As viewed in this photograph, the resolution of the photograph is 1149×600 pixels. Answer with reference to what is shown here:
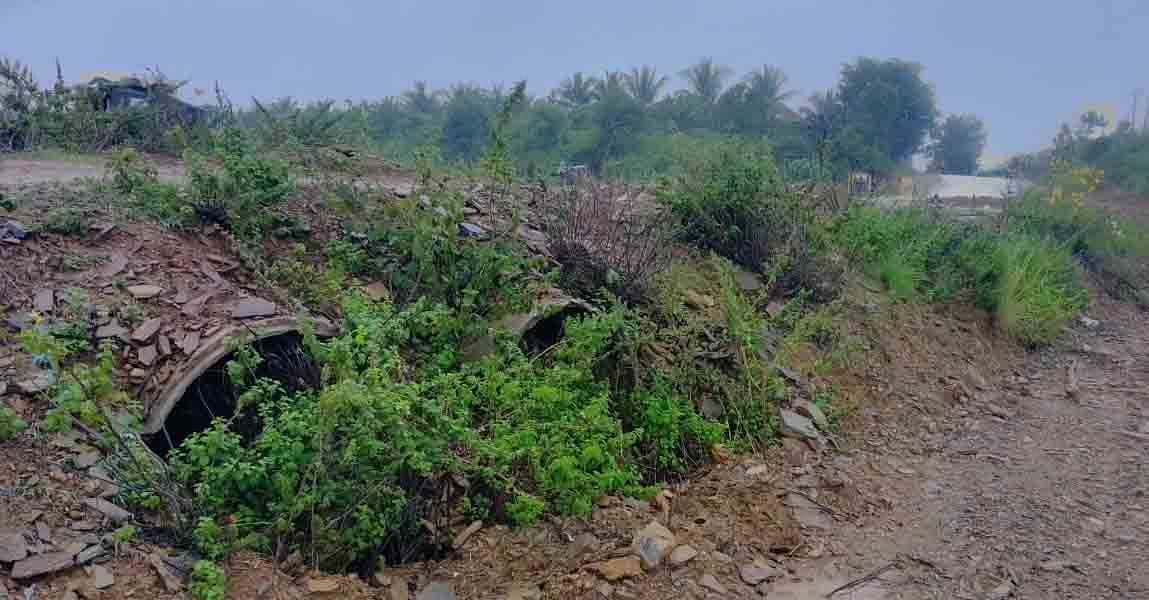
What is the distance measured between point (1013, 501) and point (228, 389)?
378 centimetres

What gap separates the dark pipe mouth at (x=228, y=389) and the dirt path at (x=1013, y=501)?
2.31m

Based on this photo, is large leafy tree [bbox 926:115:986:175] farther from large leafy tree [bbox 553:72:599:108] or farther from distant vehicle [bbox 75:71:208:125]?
distant vehicle [bbox 75:71:208:125]

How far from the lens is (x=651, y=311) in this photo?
4.96 metres

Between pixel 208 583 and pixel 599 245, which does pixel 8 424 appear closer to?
pixel 208 583

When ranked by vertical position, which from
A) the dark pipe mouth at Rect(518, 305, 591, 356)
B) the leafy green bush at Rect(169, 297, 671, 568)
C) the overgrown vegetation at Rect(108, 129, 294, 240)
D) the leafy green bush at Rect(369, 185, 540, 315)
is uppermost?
the overgrown vegetation at Rect(108, 129, 294, 240)

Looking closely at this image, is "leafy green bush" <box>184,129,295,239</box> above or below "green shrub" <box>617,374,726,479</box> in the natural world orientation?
above

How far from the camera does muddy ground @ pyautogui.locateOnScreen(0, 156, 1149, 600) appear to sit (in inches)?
116

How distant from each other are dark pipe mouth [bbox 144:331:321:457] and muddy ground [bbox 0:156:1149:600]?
219 millimetres

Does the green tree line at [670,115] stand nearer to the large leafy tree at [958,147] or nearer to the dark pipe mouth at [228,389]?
the large leafy tree at [958,147]

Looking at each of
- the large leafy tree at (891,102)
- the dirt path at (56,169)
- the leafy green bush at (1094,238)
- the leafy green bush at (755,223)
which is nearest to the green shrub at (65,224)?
the dirt path at (56,169)

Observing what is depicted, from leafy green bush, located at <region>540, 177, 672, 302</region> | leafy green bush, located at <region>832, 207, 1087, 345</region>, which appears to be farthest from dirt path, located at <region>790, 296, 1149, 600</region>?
leafy green bush, located at <region>540, 177, 672, 302</region>

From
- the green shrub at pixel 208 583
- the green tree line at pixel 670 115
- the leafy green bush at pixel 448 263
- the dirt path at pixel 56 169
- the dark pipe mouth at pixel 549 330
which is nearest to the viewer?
the green shrub at pixel 208 583

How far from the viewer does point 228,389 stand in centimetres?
400

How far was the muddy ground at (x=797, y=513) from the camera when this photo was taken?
2.96m
